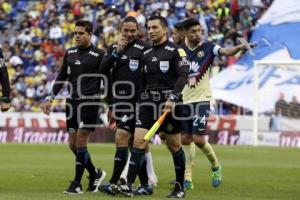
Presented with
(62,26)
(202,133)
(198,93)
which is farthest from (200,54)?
(62,26)

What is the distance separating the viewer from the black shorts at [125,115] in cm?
1302

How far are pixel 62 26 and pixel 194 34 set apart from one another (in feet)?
84.5

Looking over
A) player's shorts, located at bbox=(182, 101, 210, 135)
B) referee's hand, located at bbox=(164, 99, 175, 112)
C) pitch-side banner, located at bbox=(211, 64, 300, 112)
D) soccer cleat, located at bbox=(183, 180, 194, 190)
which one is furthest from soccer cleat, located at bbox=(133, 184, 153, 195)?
pitch-side banner, located at bbox=(211, 64, 300, 112)

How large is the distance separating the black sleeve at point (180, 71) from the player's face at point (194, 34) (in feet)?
6.41

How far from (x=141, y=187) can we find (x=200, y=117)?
7.96ft

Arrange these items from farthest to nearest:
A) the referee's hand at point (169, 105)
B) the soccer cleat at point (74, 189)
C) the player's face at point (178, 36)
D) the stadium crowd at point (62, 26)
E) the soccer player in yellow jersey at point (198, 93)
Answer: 1. the stadium crowd at point (62, 26)
2. the player's face at point (178, 36)
3. the soccer player in yellow jersey at point (198, 93)
4. the soccer cleat at point (74, 189)
5. the referee's hand at point (169, 105)

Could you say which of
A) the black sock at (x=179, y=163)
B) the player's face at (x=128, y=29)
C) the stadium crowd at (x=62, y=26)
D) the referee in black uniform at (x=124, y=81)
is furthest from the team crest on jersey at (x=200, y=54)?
the stadium crowd at (x=62, y=26)

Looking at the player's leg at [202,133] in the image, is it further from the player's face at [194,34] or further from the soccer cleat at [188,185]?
the player's face at [194,34]

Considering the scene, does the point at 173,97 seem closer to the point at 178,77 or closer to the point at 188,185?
the point at 178,77

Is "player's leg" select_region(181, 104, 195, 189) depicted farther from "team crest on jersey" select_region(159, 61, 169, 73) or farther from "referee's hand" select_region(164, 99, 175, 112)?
"referee's hand" select_region(164, 99, 175, 112)

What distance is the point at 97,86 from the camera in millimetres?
13562

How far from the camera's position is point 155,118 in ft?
40.8

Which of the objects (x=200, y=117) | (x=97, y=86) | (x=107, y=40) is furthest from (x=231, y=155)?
(x=107, y=40)

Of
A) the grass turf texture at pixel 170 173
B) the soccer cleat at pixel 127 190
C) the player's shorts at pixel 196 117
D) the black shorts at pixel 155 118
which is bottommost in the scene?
the grass turf texture at pixel 170 173
